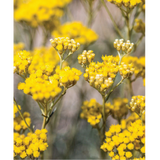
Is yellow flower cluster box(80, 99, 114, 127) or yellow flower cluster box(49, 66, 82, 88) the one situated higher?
yellow flower cluster box(49, 66, 82, 88)

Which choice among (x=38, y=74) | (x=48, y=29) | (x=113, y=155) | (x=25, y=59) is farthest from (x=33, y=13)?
(x=113, y=155)

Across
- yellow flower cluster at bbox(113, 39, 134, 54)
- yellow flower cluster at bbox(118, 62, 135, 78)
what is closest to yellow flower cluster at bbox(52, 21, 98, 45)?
yellow flower cluster at bbox(113, 39, 134, 54)

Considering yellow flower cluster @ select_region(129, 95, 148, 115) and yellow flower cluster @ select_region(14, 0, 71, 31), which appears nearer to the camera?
yellow flower cluster @ select_region(129, 95, 148, 115)

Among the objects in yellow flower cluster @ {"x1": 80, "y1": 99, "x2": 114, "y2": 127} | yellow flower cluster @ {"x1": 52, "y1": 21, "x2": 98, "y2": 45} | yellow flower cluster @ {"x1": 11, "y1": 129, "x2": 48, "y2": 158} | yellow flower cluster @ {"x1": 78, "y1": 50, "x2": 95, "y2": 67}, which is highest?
yellow flower cluster @ {"x1": 52, "y1": 21, "x2": 98, "y2": 45}

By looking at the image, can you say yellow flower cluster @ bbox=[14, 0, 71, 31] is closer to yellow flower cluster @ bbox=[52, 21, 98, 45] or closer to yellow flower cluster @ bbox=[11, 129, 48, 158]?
yellow flower cluster @ bbox=[52, 21, 98, 45]

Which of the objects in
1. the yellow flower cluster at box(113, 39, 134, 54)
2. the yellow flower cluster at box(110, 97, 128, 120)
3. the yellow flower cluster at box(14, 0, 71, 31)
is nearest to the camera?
the yellow flower cluster at box(113, 39, 134, 54)

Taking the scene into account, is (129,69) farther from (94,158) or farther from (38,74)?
(94,158)

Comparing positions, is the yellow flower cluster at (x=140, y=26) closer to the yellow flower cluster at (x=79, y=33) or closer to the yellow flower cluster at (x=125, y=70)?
the yellow flower cluster at (x=125, y=70)

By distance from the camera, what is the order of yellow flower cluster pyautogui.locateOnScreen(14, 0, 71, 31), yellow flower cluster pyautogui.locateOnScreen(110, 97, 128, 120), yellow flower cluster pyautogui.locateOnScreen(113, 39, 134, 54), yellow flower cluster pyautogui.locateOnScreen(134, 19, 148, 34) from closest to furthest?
1. yellow flower cluster pyautogui.locateOnScreen(113, 39, 134, 54)
2. yellow flower cluster pyautogui.locateOnScreen(110, 97, 128, 120)
3. yellow flower cluster pyautogui.locateOnScreen(134, 19, 148, 34)
4. yellow flower cluster pyautogui.locateOnScreen(14, 0, 71, 31)
